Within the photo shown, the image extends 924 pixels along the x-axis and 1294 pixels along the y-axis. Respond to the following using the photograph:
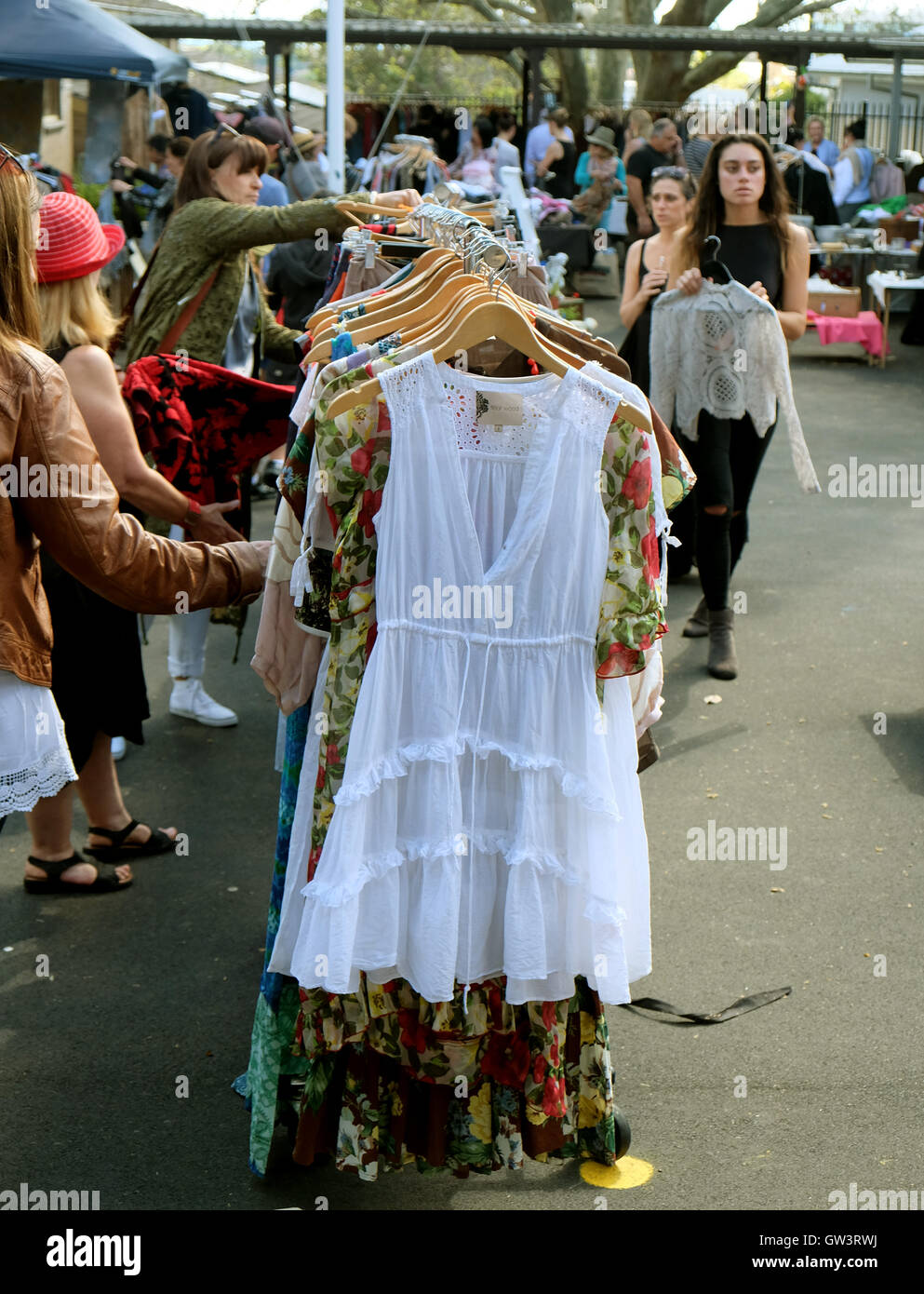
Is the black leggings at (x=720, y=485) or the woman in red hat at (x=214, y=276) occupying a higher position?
the woman in red hat at (x=214, y=276)

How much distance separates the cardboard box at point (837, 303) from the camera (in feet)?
44.2

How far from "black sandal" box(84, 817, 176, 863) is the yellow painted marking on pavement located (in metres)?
1.93

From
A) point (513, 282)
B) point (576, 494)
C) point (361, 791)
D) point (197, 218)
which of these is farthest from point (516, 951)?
point (197, 218)

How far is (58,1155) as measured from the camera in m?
2.88

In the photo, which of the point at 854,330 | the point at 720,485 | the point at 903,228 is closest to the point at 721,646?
the point at 720,485

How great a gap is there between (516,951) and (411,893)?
0.21 metres

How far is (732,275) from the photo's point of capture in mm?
5641

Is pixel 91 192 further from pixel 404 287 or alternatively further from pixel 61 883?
pixel 404 287

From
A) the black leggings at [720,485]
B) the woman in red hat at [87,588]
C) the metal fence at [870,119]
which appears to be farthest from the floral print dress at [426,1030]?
the metal fence at [870,119]

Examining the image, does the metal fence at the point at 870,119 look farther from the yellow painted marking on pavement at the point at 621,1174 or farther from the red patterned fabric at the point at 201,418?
the yellow painted marking on pavement at the point at 621,1174

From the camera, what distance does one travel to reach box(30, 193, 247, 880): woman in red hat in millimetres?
3336

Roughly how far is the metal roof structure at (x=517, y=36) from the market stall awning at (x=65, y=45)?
853 centimetres

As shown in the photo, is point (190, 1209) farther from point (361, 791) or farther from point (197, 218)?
point (197, 218)

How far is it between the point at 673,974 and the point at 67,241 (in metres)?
2.37
